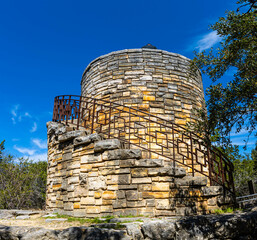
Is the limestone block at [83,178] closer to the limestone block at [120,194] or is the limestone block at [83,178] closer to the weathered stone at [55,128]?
the limestone block at [120,194]

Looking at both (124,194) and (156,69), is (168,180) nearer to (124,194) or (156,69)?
(124,194)

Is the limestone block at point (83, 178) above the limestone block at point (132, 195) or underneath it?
above

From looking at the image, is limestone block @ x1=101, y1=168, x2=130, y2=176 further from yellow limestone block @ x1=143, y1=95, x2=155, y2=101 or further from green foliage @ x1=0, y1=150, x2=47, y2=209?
green foliage @ x1=0, y1=150, x2=47, y2=209

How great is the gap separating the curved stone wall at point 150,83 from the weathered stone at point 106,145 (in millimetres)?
2344

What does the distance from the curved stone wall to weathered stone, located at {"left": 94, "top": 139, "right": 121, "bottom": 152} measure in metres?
2.34

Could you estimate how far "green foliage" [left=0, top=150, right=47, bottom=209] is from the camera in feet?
36.9

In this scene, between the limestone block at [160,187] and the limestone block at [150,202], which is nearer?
the limestone block at [150,202]

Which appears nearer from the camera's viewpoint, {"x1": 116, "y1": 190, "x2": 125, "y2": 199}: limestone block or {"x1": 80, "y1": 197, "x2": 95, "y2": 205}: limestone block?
{"x1": 116, "y1": 190, "x2": 125, "y2": 199}: limestone block

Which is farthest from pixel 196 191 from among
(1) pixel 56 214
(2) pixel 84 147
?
(1) pixel 56 214

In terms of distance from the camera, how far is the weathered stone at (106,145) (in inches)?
→ 202

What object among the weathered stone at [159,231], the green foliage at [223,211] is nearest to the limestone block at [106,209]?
the weathered stone at [159,231]

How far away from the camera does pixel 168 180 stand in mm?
4918

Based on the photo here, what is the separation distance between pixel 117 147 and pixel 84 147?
94 cm

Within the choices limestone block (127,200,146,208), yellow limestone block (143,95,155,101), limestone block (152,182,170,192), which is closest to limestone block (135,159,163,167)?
limestone block (152,182,170,192)
